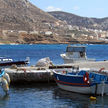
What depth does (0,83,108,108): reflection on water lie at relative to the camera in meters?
30.3

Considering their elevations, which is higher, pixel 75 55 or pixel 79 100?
A: pixel 75 55

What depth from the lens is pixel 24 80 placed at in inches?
1544

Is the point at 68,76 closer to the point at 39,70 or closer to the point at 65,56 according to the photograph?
the point at 39,70

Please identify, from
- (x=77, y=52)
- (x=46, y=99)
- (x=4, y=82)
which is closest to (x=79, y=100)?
(x=46, y=99)

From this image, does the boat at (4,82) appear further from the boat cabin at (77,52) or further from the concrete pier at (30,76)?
the boat cabin at (77,52)

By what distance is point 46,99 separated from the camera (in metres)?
32.4

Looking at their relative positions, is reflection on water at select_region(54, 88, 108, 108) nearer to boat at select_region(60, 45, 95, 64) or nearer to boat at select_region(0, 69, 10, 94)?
boat at select_region(0, 69, 10, 94)

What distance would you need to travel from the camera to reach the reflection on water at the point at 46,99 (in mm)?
30328

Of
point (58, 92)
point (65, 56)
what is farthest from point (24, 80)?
point (65, 56)

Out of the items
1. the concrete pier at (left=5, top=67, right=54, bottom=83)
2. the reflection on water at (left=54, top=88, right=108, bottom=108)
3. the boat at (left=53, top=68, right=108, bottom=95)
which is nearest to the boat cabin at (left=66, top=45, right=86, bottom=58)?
the concrete pier at (left=5, top=67, right=54, bottom=83)

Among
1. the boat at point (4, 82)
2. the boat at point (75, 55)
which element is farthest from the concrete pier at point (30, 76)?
the boat at point (75, 55)

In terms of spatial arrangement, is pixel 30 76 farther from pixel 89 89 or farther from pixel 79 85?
pixel 89 89

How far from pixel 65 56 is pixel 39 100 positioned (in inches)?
864

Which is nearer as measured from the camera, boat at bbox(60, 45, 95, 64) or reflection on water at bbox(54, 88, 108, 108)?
reflection on water at bbox(54, 88, 108, 108)
